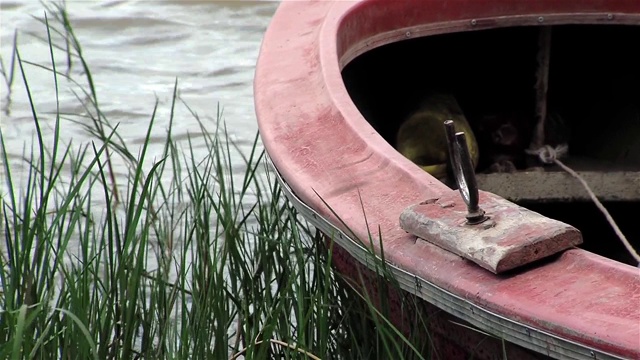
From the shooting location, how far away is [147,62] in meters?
5.48

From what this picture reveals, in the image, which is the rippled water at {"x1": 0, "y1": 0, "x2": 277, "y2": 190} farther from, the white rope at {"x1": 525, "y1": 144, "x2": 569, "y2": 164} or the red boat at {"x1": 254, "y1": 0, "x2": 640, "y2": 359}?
the white rope at {"x1": 525, "y1": 144, "x2": 569, "y2": 164}

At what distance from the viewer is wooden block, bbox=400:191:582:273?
1.53 m

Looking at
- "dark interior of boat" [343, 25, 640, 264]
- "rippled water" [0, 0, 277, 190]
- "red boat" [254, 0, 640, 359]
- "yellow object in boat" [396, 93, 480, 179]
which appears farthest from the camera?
"rippled water" [0, 0, 277, 190]

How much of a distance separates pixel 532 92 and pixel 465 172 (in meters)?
1.57

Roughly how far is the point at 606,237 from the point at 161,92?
2614 millimetres

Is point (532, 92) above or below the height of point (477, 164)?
above

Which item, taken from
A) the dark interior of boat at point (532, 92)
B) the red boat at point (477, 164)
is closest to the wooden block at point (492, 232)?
the red boat at point (477, 164)

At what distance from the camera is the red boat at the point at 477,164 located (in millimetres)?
1491

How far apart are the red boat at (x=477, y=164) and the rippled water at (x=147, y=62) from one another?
55.1 inches

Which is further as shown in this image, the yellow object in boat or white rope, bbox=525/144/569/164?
white rope, bbox=525/144/569/164

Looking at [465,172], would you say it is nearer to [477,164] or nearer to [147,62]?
[477,164]

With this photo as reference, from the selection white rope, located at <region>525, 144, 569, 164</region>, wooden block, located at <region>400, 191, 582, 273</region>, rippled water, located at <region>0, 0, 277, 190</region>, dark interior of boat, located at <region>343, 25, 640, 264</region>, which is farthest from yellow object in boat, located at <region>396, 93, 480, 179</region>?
rippled water, located at <region>0, 0, 277, 190</region>

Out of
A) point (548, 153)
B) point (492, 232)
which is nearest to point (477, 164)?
point (548, 153)

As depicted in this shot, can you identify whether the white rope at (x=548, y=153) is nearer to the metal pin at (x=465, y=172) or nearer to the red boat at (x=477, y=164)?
the red boat at (x=477, y=164)
